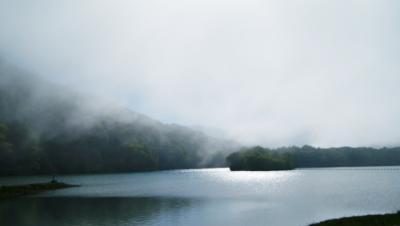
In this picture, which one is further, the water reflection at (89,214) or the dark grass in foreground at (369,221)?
the water reflection at (89,214)

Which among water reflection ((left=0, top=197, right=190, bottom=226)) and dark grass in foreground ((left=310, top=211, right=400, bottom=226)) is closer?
dark grass in foreground ((left=310, top=211, right=400, bottom=226))

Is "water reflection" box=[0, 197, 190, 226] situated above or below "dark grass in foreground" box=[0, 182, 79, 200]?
below

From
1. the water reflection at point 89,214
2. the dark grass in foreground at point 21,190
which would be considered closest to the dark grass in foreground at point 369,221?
the water reflection at point 89,214

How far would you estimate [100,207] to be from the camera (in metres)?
67.9

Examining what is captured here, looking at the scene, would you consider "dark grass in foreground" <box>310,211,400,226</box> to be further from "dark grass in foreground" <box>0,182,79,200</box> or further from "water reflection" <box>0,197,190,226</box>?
"dark grass in foreground" <box>0,182,79,200</box>

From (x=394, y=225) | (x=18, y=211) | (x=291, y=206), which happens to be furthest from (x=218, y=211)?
(x=18, y=211)

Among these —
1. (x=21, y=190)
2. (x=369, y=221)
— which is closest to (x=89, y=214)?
(x=369, y=221)

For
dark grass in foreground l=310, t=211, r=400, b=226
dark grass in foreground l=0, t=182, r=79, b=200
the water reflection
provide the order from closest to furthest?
dark grass in foreground l=310, t=211, r=400, b=226 < the water reflection < dark grass in foreground l=0, t=182, r=79, b=200

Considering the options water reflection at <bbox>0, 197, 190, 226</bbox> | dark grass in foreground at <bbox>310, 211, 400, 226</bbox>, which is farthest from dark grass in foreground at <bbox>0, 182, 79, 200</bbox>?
dark grass in foreground at <bbox>310, 211, 400, 226</bbox>

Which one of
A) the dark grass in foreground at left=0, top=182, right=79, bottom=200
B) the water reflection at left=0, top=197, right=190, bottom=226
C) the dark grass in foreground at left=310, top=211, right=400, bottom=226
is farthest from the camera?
the dark grass in foreground at left=0, top=182, right=79, bottom=200

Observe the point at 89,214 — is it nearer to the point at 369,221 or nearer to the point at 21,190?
the point at 369,221

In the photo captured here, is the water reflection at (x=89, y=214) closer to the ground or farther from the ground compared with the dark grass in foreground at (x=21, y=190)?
closer to the ground

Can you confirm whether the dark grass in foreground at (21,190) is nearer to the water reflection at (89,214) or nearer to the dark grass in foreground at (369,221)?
the water reflection at (89,214)

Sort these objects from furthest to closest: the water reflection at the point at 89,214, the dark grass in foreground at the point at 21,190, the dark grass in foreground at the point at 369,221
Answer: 1. the dark grass in foreground at the point at 21,190
2. the water reflection at the point at 89,214
3. the dark grass in foreground at the point at 369,221
